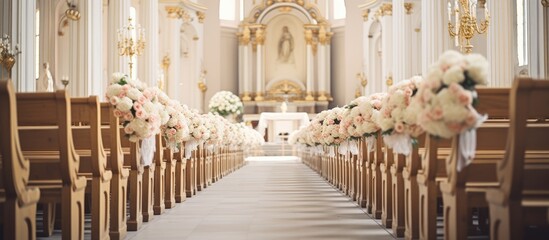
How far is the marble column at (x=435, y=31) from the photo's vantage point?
17314mm

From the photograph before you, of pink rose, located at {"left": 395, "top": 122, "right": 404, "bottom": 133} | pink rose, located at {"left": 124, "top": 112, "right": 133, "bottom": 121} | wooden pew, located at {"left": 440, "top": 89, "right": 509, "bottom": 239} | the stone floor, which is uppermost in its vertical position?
pink rose, located at {"left": 124, "top": 112, "right": 133, "bottom": 121}

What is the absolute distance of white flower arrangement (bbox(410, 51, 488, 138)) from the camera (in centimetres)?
389

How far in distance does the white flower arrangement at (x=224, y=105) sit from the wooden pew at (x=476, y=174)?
2634cm

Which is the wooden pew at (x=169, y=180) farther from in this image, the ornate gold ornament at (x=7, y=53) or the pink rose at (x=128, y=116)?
the ornate gold ornament at (x=7, y=53)

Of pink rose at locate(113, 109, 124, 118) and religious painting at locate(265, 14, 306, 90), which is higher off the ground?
religious painting at locate(265, 14, 306, 90)

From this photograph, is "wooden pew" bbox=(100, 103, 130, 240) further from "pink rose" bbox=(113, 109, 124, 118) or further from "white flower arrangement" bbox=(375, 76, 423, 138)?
"white flower arrangement" bbox=(375, 76, 423, 138)

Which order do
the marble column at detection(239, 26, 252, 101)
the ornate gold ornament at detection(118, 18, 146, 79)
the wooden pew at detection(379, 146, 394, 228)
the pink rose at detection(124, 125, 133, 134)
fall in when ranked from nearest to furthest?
the pink rose at detection(124, 125, 133, 134) → the wooden pew at detection(379, 146, 394, 228) → the ornate gold ornament at detection(118, 18, 146, 79) → the marble column at detection(239, 26, 252, 101)

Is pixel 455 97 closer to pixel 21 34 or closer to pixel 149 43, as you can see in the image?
pixel 21 34

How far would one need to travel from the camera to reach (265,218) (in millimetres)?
7574

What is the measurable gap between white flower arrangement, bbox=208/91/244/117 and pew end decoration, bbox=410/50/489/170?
89.4 feet

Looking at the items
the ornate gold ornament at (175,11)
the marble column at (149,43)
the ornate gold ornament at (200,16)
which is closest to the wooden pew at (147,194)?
the marble column at (149,43)

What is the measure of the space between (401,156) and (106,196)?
8.46 ft

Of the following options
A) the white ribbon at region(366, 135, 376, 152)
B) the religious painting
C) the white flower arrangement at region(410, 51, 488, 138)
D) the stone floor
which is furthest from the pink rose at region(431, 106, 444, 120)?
the religious painting

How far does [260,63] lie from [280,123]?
192 inches
